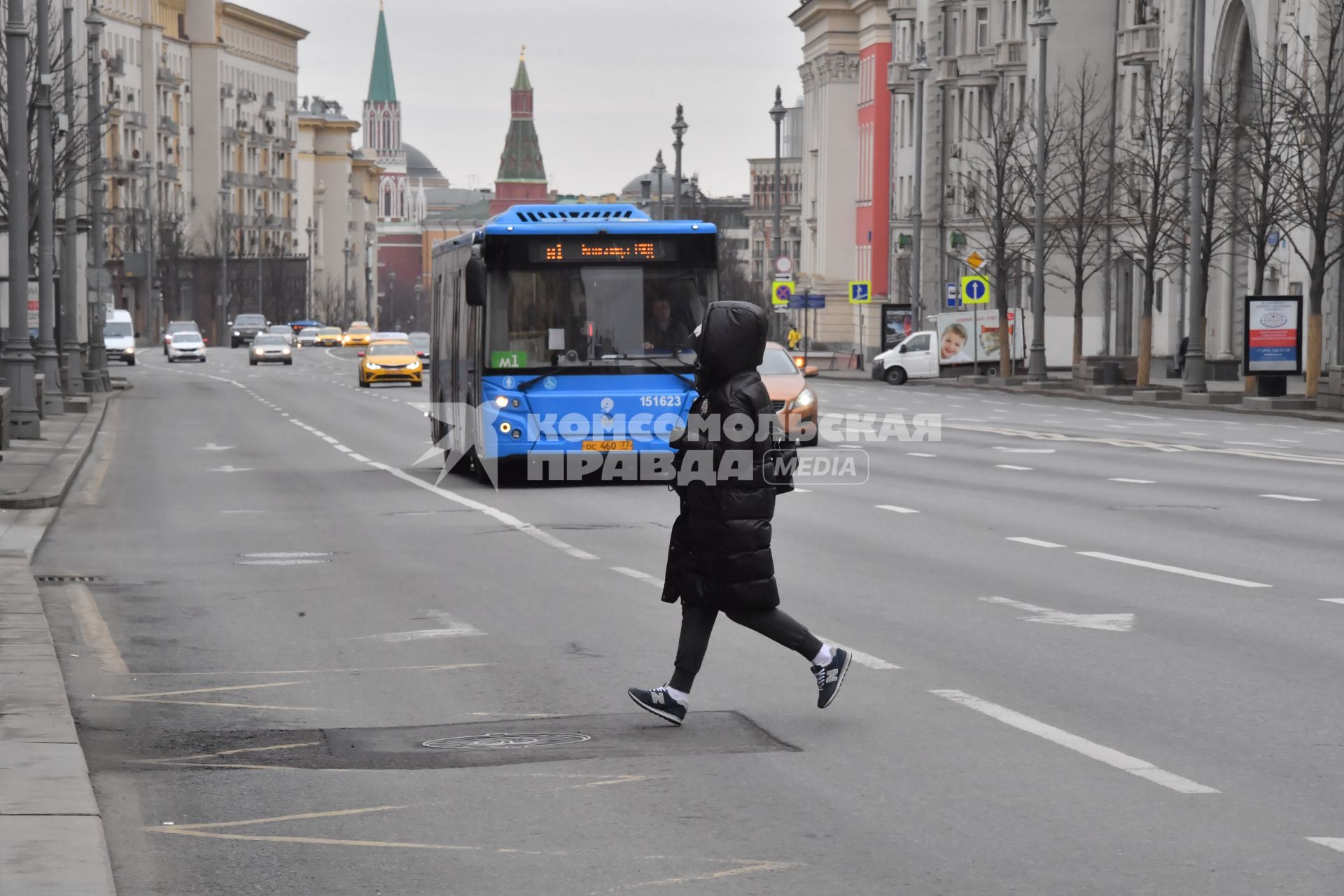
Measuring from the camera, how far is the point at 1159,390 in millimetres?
49844

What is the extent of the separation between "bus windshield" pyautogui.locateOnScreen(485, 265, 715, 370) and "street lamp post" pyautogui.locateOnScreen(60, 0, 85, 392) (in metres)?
25.2

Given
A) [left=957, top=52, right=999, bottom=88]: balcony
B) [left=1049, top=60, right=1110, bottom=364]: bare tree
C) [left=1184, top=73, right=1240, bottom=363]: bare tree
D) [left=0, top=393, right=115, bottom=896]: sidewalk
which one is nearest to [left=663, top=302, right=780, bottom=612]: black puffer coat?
[left=0, top=393, right=115, bottom=896]: sidewalk

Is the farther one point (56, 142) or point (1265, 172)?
point (56, 142)

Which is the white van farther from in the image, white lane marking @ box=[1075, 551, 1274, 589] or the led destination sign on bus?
white lane marking @ box=[1075, 551, 1274, 589]

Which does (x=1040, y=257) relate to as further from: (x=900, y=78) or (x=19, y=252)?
(x=900, y=78)

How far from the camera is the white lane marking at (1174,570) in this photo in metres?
13.6

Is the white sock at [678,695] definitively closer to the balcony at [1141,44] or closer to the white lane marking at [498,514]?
the white lane marking at [498,514]

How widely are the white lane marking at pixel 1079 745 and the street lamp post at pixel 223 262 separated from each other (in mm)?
136130

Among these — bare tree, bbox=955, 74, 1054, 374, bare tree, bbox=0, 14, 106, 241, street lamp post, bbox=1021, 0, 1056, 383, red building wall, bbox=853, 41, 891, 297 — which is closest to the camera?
bare tree, bbox=0, 14, 106, 241

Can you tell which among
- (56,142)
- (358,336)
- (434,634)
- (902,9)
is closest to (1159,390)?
(56,142)

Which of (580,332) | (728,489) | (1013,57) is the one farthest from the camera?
(1013,57)

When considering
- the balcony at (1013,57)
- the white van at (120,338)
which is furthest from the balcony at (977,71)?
the white van at (120,338)

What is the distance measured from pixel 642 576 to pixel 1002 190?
53673 mm

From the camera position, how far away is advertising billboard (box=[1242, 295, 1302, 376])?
141ft
